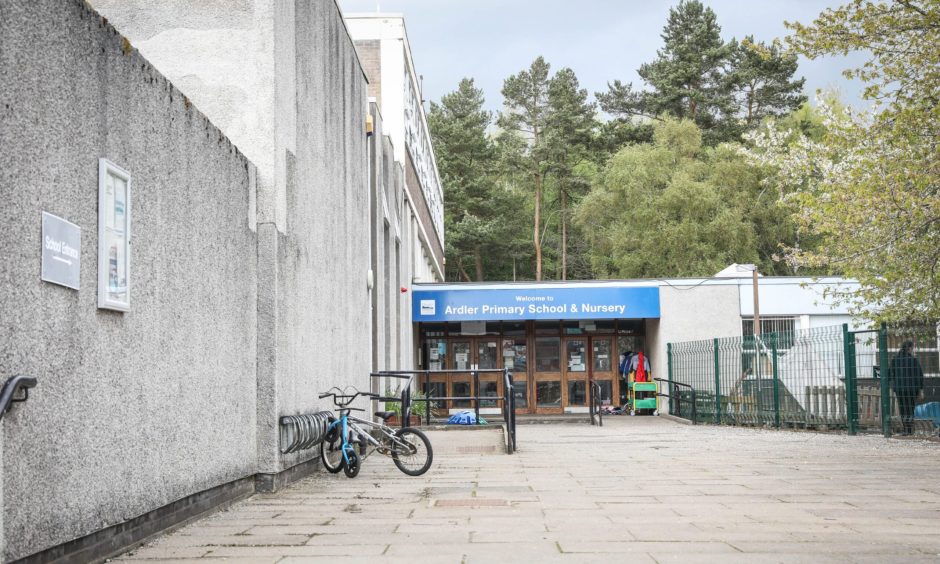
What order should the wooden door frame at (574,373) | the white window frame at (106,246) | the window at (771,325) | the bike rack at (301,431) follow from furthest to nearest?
the wooden door frame at (574,373) → the window at (771,325) → the bike rack at (301,431) → the white window frame at (106,246)

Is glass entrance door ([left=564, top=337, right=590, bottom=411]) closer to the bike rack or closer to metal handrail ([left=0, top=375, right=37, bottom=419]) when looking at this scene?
the bike rack

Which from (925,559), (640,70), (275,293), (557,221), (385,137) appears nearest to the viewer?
(925,559)

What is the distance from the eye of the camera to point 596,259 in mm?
49000

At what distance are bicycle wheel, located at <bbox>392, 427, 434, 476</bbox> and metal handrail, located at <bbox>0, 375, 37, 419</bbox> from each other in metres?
6.16

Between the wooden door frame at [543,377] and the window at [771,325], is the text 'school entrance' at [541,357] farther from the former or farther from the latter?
the window at [771,325]

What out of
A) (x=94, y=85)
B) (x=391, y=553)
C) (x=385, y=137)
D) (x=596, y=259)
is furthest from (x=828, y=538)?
(x=596, y=259)

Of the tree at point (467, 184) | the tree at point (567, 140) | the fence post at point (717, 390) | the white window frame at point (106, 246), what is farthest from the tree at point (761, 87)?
the white window frame at point (106, 246)

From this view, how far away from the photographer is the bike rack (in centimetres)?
878

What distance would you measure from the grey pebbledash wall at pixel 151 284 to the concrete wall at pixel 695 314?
1695 centimetres

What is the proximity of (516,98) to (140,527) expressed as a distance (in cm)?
5382

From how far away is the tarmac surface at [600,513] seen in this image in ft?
18.2

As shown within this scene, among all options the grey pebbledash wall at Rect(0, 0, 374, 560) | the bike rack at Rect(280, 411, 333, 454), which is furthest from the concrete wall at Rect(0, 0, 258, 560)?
the bike rack at Rect(280, 411, 333, 454)

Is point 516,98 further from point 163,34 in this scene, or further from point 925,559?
point 925,559

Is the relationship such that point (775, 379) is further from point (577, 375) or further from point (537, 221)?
point (537, 221)
